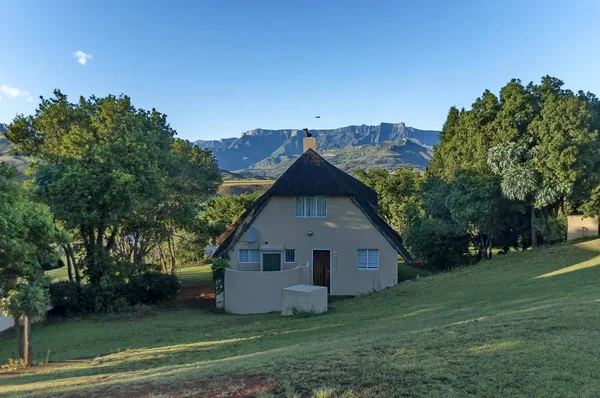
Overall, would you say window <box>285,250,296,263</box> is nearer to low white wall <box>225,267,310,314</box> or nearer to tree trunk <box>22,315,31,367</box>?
low white wall <box>225,267,310,314</box>

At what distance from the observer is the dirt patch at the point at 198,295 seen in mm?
22141

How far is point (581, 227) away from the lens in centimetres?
2598

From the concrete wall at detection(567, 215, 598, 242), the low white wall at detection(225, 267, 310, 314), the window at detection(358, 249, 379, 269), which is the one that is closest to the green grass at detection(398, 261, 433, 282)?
the window at detection(358, 249, 379, 269)

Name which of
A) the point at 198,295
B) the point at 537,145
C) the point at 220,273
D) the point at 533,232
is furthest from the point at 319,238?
the point at 533,232

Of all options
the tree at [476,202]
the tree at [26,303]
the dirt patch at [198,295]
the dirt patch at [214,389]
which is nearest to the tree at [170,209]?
the dirt patch at [198,295]

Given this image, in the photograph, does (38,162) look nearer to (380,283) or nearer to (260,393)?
(380,283)

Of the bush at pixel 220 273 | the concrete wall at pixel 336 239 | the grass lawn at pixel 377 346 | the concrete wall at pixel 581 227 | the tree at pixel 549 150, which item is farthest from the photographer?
the concrete wall at pixel 581 227

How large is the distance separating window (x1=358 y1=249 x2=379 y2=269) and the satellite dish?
5.72 m

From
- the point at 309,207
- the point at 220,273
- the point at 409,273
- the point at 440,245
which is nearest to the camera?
the point at 220,273

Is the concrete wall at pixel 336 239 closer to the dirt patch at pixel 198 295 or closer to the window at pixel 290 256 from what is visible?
the window at pixel 290 256

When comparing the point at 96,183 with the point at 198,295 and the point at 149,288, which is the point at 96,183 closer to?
the point at 149,288

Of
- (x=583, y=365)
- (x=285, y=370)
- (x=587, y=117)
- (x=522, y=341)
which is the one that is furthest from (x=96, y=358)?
(x=587, y=117)

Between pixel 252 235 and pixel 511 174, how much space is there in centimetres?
1622

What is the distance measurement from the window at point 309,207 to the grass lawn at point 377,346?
222 inches
